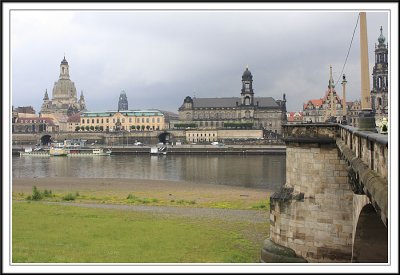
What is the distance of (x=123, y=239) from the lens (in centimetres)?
1803

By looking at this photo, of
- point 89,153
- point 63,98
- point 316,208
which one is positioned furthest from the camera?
point 63,98

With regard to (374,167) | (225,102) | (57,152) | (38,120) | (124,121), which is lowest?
(57,152)

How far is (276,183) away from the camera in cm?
4347

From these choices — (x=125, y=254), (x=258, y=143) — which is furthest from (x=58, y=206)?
(x=258, y=143)

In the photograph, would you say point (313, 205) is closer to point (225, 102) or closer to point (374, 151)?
point (374, 151)

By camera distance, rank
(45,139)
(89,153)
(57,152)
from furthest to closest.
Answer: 1. (45,139)
2. (89,153)
3. (57,152)

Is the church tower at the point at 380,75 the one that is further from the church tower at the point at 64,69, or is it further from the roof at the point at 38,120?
the church tower at the point at 64,69

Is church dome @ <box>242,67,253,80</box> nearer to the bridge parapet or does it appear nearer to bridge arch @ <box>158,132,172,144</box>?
bridge arch @ <box>158,132,172,144</box>

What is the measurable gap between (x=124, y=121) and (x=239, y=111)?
32.8 meters

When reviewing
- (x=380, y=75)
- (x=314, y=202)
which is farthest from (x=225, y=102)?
(x=314, y=202)

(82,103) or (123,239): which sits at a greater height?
(82,103)

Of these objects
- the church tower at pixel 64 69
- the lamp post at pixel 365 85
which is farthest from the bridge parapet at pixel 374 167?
the church tower at pixel 64 69

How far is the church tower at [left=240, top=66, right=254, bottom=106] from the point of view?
140 m

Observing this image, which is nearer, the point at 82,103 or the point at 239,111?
the point at 239,111
